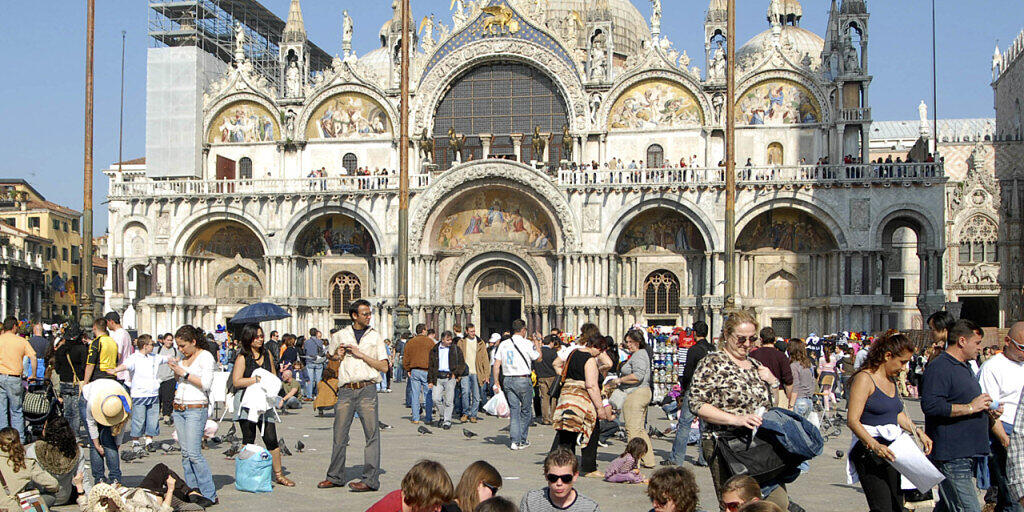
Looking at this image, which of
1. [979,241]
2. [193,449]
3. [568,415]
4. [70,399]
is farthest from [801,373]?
[979,241]

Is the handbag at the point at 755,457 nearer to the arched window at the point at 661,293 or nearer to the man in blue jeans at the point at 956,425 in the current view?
the man in blue jeans at the point at 956,425

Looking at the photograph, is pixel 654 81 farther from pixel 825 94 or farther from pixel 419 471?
pixel 419 471

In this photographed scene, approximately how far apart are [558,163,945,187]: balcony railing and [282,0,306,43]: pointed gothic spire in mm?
13802

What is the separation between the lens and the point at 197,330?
39.8 ft

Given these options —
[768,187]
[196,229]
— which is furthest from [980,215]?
[196,229]

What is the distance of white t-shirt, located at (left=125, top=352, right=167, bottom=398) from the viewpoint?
47.5 ft

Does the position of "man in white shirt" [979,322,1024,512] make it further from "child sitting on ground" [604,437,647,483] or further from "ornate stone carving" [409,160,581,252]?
"ornate stone carving" [409,160,581,252]

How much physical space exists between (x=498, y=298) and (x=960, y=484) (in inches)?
1327

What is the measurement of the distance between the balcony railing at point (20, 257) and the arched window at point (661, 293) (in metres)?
45.1

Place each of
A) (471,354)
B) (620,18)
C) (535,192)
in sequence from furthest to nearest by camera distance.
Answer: (620,18)
(535,192)
(471,354)

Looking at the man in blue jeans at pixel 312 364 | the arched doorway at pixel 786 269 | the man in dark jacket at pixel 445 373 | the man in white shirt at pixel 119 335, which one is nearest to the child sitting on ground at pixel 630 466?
the man in dark jacket at pixel 445 373

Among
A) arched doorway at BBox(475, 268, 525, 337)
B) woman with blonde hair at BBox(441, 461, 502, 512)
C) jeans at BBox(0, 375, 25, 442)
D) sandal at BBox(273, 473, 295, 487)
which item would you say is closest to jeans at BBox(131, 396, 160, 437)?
jeans at BBox(0, 375, 25, 442)

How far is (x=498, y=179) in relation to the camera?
132 ft

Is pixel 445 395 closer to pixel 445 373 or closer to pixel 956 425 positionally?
pixel 445 373
